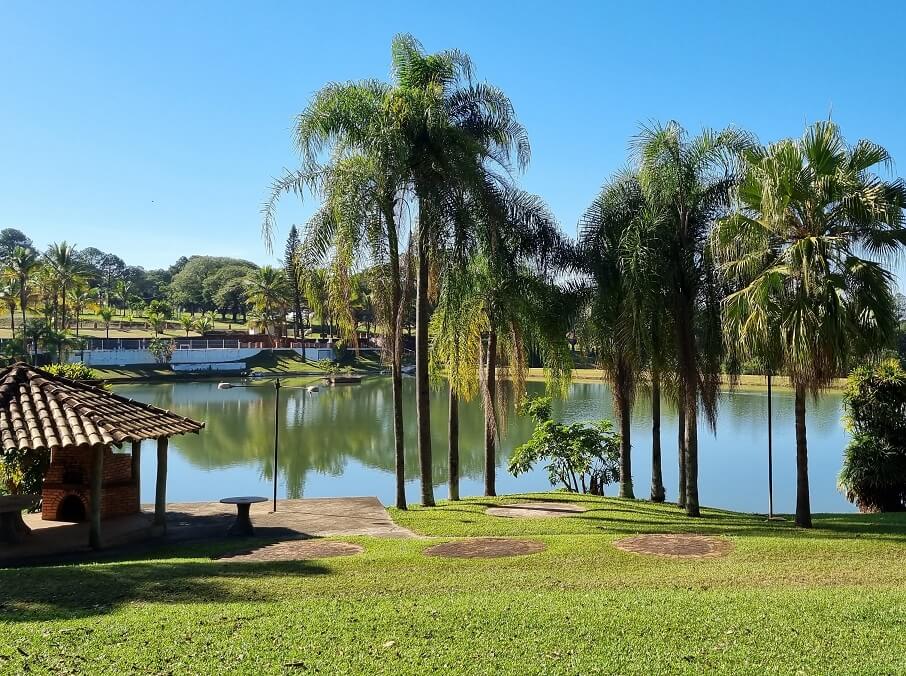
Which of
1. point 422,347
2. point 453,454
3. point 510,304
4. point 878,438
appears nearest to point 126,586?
point 422,347

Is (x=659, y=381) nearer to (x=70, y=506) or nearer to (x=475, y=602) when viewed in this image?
(x=475, y=602)

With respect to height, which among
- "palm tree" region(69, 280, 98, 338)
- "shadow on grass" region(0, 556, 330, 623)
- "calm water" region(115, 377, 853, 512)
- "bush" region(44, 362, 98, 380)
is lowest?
"calm water" region(115, 377, 853, 512)

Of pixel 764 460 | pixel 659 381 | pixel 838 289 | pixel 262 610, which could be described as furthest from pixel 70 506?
pixel 764 460

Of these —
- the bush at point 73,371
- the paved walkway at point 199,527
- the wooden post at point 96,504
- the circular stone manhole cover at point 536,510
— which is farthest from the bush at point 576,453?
the wooden post at point 96,504

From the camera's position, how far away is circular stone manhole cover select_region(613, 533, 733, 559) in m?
10.6

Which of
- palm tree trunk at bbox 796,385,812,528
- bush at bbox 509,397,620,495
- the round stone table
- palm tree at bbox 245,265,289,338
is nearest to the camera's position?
palm tree trunk at bbox 796,385,812,528

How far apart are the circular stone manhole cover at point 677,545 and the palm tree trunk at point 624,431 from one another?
580cm

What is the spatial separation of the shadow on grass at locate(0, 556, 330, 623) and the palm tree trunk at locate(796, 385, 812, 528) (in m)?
8.03

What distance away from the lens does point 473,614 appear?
7043 millimetres

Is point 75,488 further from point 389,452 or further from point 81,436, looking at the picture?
point 389,452

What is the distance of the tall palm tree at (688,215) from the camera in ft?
49.6

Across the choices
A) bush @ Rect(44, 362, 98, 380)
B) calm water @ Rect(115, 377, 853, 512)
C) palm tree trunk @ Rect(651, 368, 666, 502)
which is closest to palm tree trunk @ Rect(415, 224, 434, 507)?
palm tree trunk @ Rect(651, 368, 666, 502)

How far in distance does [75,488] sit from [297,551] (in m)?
5.43

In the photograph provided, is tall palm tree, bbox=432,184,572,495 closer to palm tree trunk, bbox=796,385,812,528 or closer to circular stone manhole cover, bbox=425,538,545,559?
circular stone manhole cover, bbox=425,538,545,559
